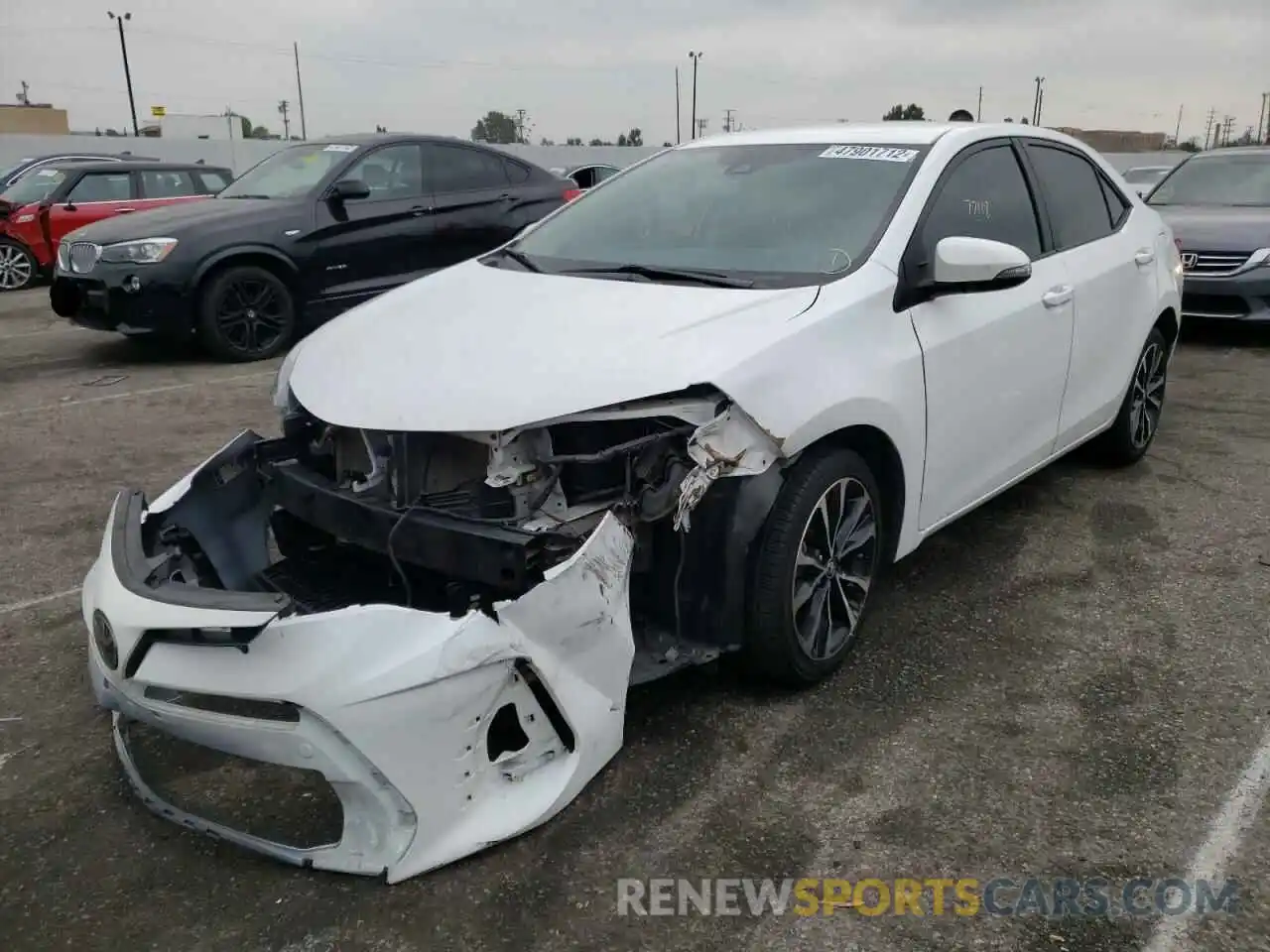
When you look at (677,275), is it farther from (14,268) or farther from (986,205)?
(14,268)

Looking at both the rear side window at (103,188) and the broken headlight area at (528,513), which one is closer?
the broken headlight area at (528,513)

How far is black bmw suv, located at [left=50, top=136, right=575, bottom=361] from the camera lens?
7.50 meters

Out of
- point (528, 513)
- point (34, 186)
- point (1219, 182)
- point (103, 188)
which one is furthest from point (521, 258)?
point (34, 186)

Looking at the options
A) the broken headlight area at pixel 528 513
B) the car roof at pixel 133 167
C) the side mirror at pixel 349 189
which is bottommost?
the broken headlight area at pixel 528 513

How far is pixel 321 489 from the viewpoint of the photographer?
2.79 metres

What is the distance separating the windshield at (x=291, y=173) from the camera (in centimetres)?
816

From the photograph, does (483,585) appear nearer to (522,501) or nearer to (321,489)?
(522,501)

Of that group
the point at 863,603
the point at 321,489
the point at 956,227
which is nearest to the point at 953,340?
the point at 956,227

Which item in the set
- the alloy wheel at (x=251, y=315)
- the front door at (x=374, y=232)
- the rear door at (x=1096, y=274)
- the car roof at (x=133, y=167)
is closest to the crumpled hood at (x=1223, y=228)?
the rear door at (x=1096, y=274)

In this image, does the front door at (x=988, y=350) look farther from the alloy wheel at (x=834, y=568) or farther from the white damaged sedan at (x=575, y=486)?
the alloy wheel at (x=834, y=568)

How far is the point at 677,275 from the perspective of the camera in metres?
3.24

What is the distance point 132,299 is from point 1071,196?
626 cm

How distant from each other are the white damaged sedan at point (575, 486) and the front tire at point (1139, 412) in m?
1.19

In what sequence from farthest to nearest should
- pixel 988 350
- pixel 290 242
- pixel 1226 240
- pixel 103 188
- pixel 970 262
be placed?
pixel 103 188 < pixel 1226 240 < pixel 290 242 < pixel 988 350 < pixel 970 262
